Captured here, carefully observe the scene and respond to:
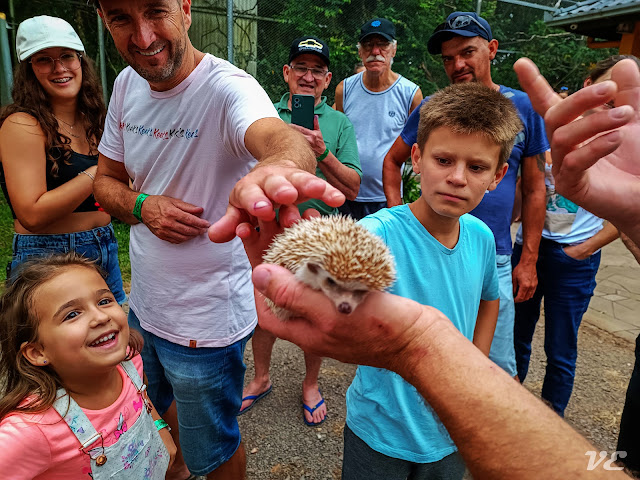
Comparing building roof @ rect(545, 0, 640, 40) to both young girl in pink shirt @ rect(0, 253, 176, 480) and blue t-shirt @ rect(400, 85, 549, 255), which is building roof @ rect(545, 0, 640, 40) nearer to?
blue t-shirt @ rect(400, 85, 549, 255)

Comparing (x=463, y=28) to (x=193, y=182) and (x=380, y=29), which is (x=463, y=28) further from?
(x=193, y=182)

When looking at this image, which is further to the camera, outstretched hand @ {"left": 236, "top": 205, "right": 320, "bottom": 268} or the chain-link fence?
the chain-link fence

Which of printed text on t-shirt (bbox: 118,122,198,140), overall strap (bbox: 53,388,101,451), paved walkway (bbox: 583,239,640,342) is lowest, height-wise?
paved walkway (bbox: 583,239,640,342)

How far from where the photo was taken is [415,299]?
73.4 inches

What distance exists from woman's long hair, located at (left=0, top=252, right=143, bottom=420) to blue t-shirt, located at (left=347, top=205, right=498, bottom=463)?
4.48 ft

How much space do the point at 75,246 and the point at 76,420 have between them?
142cm

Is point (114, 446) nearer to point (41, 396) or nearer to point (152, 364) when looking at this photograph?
point (41, 396)

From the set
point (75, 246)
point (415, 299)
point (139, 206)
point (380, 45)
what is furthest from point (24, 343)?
point (380, 45)

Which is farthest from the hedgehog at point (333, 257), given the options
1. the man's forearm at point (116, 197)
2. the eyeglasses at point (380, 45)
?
the eyeglasses at point (380, 45)

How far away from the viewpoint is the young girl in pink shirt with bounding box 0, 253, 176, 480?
1662 mm

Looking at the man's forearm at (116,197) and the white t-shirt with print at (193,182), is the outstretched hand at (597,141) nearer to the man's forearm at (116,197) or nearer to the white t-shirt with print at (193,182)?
the white t-shirt with print at (193,182)

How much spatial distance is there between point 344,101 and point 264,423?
11.3 feet

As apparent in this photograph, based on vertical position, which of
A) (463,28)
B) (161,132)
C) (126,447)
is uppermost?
(463,28)

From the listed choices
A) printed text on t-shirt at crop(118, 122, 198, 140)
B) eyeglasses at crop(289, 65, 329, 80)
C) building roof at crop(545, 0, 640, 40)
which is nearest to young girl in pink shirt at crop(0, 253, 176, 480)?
printed text on t-shirt at crop(118, 122, 198, 140)
